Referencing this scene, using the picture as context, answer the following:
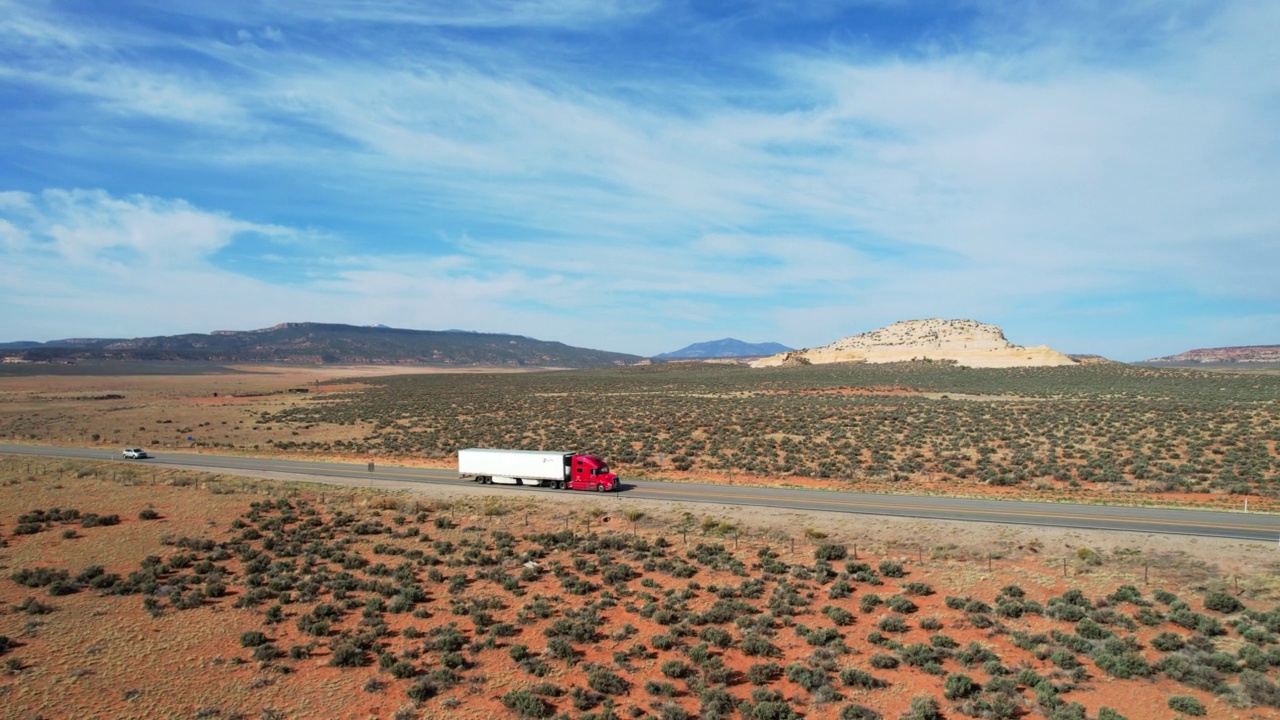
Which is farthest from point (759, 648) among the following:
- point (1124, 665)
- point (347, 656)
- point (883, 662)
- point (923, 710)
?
point (347, 656)

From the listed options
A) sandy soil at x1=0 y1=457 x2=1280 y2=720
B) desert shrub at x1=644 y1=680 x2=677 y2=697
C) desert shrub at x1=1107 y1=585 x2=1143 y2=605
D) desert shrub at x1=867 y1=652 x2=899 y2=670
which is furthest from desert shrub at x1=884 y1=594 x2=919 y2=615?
desert shrub at x1=644 y1=680 x2=677 y2=697

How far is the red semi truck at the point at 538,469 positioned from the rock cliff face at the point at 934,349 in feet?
365

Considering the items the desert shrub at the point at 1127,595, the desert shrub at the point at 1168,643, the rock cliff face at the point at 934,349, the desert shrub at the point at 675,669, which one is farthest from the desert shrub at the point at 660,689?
the rock cliff face at the point at 934,349

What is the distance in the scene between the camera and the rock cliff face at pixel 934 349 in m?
130

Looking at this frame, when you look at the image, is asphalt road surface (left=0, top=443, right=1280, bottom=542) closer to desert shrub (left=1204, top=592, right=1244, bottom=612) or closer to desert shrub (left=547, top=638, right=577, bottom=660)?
desert shrub (left=1204, top=592, right=1244, bottom=612)

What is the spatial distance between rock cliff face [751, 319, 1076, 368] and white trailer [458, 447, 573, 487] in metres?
112

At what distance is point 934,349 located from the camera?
509 feet

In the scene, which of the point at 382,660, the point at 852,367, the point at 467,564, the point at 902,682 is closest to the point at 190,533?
the point at 467,564

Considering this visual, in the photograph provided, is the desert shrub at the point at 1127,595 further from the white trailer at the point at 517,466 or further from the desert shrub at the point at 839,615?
the white trailer at the point at 517,466

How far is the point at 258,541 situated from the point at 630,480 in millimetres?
20001

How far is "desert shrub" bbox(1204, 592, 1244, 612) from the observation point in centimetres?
1917

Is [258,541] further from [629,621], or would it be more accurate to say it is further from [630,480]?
[630,480]

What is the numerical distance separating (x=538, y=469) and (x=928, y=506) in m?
20.7

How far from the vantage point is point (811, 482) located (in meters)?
39.4
